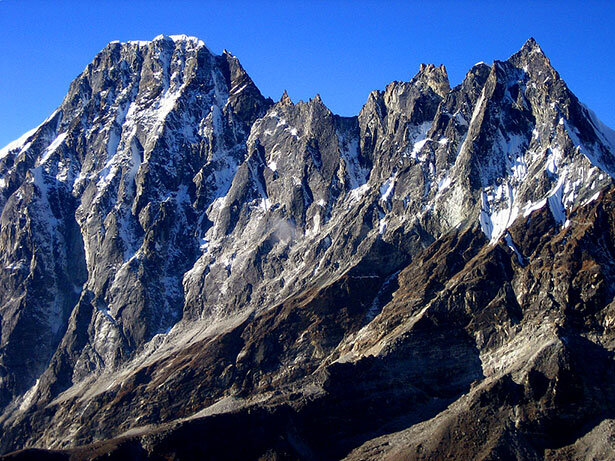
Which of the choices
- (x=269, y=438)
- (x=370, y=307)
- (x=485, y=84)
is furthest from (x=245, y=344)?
(x=485, y=84)

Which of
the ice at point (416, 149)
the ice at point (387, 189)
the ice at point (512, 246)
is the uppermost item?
the ice at point (416, 149)

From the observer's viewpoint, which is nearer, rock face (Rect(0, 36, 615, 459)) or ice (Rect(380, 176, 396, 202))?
rock face (Rect(0, 36, 615, 459))

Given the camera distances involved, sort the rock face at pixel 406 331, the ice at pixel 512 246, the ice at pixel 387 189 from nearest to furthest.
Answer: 1. the rock face at pixel 406 331
2. the ice at pixel 512 246
3. the ice at pixel 387 189

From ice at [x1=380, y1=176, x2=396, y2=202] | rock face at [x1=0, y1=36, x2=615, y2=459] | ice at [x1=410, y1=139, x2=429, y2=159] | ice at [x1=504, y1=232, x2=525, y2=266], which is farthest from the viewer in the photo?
ice at [x1=410, y1=139, x2=429, y2=159]

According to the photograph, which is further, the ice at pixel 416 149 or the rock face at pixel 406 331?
the ice at pixel 416 149

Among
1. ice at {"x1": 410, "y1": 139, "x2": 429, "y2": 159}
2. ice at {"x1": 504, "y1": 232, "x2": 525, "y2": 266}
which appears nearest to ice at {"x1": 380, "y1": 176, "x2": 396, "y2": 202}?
ice at {"x1": 410, "y1": 139, "x2": 429, "y2": 159}

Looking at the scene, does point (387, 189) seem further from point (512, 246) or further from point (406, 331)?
point (406, 331)

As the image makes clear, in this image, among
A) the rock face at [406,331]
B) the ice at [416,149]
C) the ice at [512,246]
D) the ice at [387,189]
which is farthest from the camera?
the ice at [416,149]

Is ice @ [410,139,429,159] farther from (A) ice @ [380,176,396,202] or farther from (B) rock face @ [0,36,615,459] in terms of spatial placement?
(A) ice @ [380,176,396,202]

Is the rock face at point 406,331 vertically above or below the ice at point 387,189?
below

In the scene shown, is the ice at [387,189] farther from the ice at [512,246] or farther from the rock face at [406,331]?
the ice at [512,246]

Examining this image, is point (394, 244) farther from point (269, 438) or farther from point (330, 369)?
point (269, 438)

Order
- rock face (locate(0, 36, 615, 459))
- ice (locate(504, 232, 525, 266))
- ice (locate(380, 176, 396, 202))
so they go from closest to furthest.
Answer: rock face (locate(0, 36, 615, 459)) → ice (locate(504, 232, 525, 266)) → ice (locate(380, 176, 396, 202))

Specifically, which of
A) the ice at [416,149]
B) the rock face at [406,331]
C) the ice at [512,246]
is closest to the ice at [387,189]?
the rock face at [406,331]
